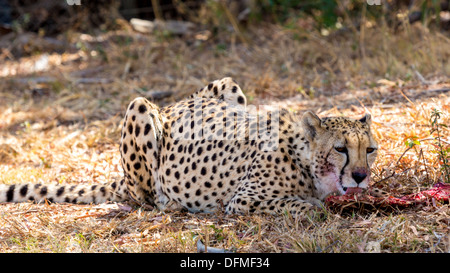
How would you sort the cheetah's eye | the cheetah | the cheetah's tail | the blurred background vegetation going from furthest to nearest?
1. the blurred background vegetation
2. the cheetah's tail
3. the cheetah
4. the cheetah's eye

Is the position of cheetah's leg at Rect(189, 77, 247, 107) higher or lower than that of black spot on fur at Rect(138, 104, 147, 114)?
higher

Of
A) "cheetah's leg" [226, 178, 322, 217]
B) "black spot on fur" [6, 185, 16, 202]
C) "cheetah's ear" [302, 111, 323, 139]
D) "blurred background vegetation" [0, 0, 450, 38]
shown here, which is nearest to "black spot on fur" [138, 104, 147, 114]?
"cheetah's leg" [226, 178, 322, 217]

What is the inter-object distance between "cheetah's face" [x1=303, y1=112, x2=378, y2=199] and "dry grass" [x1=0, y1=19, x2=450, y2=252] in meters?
0.25

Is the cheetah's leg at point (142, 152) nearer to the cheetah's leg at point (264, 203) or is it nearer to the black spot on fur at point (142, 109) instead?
the black spot on fur at point (142, 109)

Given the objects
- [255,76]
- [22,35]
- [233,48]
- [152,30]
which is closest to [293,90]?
[255,76]

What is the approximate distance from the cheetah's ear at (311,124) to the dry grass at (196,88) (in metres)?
0.59

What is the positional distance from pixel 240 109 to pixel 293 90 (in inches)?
102

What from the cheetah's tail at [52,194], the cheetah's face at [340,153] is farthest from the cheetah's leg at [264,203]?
the cheetah's tail at [52,194]

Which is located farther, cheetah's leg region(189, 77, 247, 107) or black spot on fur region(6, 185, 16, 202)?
cheetah's leg region(189, 77, 247, 107)

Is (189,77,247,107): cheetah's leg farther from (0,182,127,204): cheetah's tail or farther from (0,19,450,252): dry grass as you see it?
(0,182,127,204): cheetah's tail

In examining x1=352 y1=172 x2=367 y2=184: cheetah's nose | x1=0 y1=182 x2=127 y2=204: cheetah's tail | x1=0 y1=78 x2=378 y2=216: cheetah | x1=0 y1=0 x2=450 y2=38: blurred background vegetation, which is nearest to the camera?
x1=352 y1=172 x2=367 y2=184: cheetah's nose

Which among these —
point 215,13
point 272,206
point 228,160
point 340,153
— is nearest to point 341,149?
point 340,153

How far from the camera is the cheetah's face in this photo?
3578mm

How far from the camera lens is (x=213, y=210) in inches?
172
